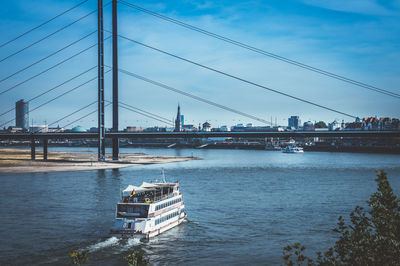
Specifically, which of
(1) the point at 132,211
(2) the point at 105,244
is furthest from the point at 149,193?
(2) the point at 105,244

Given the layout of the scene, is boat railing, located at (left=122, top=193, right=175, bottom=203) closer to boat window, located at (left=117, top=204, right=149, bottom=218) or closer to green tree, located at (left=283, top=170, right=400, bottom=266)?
boat window, located at (left=117, top=204, right=149, bottom=218)

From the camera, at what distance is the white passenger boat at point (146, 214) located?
28.1 m

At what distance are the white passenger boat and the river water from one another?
64cm

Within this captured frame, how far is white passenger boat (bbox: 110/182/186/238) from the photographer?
28.1 metres

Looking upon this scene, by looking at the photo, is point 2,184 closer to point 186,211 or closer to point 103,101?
point 186,211

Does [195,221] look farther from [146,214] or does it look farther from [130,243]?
[130,243]

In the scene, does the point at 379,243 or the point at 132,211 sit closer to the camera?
the point at 379,243

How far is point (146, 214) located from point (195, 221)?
570 centimetres

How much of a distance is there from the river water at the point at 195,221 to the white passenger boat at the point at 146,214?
64 centimetres

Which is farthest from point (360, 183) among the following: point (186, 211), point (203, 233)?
point (203, 233)

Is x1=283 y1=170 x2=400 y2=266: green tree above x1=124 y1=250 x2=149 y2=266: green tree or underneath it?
above

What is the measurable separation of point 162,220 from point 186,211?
6.94 m

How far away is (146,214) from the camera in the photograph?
28781 millimetres

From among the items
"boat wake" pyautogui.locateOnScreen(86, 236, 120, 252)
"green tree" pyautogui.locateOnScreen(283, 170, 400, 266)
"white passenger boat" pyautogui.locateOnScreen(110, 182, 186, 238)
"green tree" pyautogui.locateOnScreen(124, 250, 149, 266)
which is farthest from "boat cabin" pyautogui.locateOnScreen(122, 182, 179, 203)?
"green tree" pyautogui.locateOnScreen(283, 170, 400, 266)
